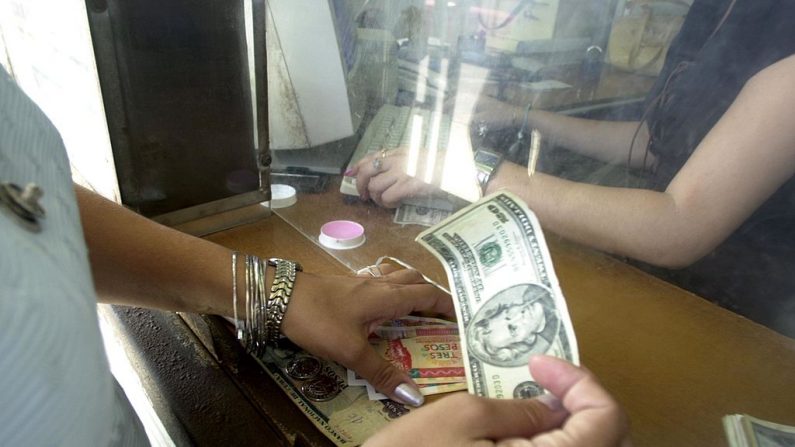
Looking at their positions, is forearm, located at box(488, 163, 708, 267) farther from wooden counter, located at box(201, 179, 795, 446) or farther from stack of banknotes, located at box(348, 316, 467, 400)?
stack of banknotes, located at box(348, 316, 467, 400)

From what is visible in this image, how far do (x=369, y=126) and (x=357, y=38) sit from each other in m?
0.15

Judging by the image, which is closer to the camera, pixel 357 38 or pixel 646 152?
pixel 646 152

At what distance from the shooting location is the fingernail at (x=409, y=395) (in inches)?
21.2

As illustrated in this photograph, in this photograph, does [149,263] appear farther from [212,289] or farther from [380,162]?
[380,162]

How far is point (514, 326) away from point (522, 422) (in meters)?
0.16

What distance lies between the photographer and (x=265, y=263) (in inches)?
24.1

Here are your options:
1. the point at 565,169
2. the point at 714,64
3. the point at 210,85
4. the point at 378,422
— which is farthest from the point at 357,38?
the point at 378,422

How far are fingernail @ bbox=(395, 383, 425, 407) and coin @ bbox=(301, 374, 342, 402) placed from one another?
65mm

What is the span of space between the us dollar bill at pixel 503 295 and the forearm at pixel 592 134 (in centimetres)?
18

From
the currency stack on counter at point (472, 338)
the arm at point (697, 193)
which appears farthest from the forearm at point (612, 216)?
the currency stack on counter at point (472, 338)

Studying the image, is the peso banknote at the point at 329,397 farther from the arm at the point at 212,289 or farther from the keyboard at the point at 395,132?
the keyboard at the point at 395,132

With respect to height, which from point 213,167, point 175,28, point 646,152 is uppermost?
point 175,28

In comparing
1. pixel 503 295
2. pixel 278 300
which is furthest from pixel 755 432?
pixel 278 300

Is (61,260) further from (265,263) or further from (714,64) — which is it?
(714,64)
